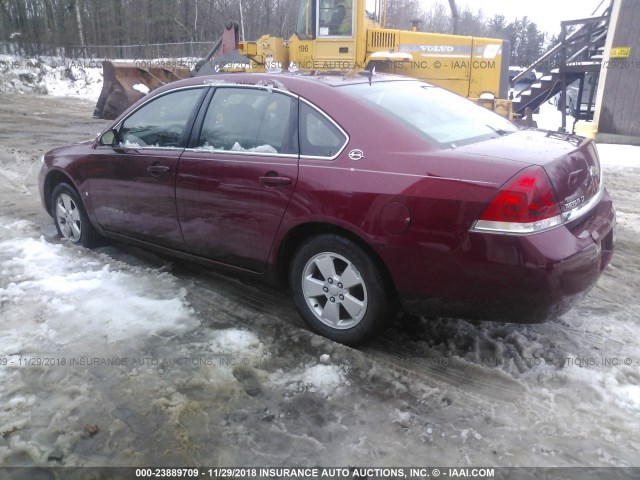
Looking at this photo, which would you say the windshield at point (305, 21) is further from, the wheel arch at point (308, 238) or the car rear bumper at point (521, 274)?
the car rear bumper at point (521, 274)

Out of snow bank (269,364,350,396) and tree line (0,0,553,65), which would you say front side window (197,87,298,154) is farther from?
tree line (0,0,553,65)

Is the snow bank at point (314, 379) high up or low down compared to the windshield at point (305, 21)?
down

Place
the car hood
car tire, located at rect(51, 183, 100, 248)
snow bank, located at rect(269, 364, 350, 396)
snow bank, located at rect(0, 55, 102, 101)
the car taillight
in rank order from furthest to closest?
snow bank, located at rect(0, 55, 102, 101)
car tire, located at rect(51, 183, 100, 248)
the car hood
snow bank, located at rect(269, 364, 350, 396)
the car taillight

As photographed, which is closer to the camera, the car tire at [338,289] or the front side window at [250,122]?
the car tire at [338,289]

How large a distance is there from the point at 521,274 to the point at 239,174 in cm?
192

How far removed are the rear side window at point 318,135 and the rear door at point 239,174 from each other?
2.5 inches

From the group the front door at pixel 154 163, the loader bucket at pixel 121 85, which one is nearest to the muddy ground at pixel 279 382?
the front door at pixel 154 163

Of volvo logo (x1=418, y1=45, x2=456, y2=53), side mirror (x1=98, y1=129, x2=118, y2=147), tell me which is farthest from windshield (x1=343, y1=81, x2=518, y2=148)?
volvo logo (x1=418, y1=45, x2=456, y2=53)

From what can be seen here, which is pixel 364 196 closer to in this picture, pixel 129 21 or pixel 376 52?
pixel 376 52

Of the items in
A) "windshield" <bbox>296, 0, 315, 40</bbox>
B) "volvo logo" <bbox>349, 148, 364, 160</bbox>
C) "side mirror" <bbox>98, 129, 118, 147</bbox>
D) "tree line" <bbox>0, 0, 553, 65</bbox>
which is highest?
"tree line" <bbox>0, 0, 553, 65</bbox>

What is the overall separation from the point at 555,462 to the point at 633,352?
1.24 meters

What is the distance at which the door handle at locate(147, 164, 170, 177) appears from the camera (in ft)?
13.3

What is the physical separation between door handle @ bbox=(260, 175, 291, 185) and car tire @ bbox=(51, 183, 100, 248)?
7.91 feet

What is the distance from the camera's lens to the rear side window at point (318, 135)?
3.24 m
